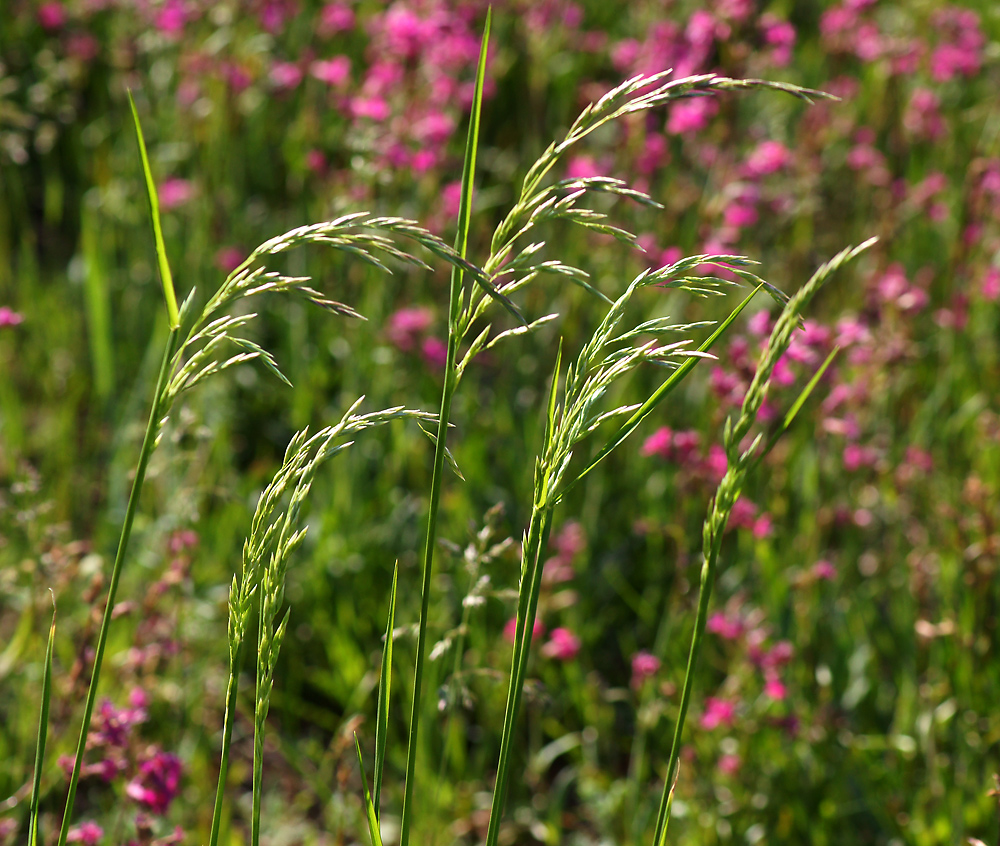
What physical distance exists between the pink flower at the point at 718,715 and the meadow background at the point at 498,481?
2 centimetres

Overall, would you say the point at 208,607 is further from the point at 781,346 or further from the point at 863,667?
the point at 781,346

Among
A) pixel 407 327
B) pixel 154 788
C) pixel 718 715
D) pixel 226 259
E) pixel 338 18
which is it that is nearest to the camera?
pixel 154 788

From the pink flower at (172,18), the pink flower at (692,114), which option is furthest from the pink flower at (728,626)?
the pink flower at (172,18)

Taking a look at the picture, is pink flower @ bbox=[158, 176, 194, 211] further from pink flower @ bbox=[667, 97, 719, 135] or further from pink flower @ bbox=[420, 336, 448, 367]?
pink flower @ bbox=[667, 97, 719, 135]

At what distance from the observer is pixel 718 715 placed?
2430mm

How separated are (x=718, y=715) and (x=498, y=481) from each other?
4.47ft

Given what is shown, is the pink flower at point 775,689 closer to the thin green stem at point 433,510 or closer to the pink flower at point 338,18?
the thin green stem at point 433,510

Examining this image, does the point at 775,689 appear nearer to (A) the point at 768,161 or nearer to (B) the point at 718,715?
(B) the point at 718,715

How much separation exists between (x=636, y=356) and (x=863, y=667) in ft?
7.29

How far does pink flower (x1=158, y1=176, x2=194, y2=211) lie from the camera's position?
13.5ft

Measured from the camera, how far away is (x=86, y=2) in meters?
4.77

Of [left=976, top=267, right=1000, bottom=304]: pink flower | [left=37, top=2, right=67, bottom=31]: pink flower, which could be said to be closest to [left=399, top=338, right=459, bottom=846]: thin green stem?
[left=976, top=267, right=1000, bottom=304]: pink flower

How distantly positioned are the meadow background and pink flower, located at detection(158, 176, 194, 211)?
7cm

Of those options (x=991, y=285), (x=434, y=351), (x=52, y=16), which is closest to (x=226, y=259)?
(x=434, y=351)
